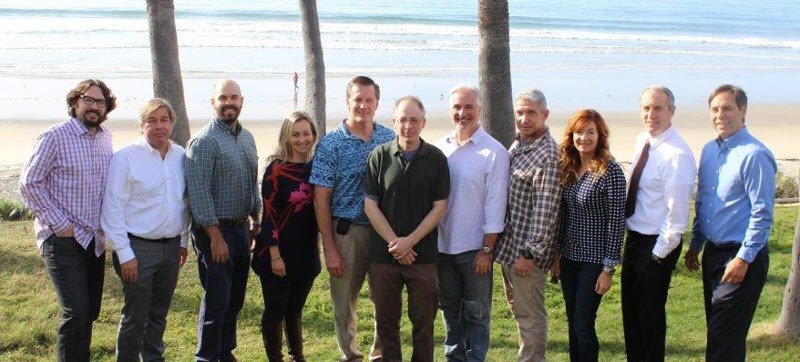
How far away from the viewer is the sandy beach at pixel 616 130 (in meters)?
17.5

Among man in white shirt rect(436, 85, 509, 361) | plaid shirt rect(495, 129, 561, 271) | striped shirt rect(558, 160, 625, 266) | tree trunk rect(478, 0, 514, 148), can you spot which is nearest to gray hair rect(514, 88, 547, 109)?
plaid shirt rect(495, 129, 561, 271)

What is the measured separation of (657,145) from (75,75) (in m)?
24.7

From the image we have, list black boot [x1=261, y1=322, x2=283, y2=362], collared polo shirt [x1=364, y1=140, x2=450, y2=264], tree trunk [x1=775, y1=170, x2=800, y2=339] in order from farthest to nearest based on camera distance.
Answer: tree trunk [x1=775, y1=170, x2=800, y2=339] → black boot [x1=261, y1=322, x2=283, y2=362] → collared polo shirt [x1=364, y1=140, x2=450, y2=264]

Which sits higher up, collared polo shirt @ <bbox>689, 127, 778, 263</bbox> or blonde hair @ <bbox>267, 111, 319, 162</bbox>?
blonde hair @ <bbox>267, 111, 319, 162</bbox>

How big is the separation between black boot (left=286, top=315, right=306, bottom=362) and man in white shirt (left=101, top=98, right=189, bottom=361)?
0.91 m

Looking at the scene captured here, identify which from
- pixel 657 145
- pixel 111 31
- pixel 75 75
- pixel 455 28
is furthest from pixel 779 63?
pixel 657 145

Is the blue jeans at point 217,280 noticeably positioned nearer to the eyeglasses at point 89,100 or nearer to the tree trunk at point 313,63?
the eyeglasses at point 89,100

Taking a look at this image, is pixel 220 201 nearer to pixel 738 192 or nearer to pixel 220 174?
pixel 220 174

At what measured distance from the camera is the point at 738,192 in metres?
5.57

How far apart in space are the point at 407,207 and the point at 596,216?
1.21 meters

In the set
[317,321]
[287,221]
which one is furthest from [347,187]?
[317,321]

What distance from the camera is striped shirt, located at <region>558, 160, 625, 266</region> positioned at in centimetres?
569

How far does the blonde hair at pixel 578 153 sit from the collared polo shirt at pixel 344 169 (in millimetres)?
1245

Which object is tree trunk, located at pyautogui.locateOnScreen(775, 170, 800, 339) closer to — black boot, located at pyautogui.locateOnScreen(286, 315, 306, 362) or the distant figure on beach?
black boot, located at pyautogui.locateOnScreen(286, 315, 306, 362)
